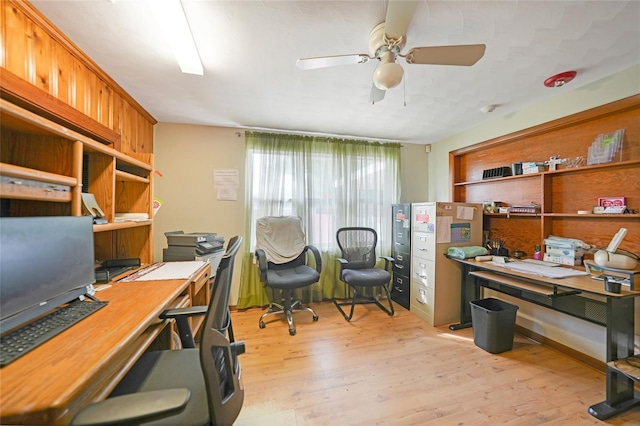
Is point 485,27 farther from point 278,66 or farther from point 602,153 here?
point 602,153

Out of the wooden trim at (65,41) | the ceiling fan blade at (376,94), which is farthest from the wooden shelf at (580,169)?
the wooden trim at (65,41)

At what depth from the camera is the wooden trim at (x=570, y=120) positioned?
1.77m

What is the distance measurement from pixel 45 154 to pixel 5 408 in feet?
4.04

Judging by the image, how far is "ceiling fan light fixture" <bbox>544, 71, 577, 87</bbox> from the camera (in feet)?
5.86

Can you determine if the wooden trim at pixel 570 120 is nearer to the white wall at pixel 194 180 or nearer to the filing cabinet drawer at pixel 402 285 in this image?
the filing cabinet drawer at pixel 402 285

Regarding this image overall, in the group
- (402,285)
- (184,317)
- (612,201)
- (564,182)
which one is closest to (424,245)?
(402,285)

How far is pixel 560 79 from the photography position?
1.84 m

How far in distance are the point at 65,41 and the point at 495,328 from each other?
12.2 ft

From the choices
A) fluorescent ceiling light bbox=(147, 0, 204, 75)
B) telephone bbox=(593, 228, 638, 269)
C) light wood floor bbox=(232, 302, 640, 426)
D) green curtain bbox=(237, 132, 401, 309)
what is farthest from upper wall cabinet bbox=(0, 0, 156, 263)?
telephone bbox=(593, 228, 638, 269)

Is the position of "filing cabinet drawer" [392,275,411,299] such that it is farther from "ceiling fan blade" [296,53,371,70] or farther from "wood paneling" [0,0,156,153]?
"wood paneling" [0,0,156,153]

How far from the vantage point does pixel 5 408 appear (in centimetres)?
53

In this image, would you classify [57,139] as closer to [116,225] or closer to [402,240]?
[116,225]

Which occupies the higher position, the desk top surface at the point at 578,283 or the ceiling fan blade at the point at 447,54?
the ceiling fan blade at the point at 447,54

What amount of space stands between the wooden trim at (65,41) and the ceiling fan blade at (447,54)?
1.99 m
